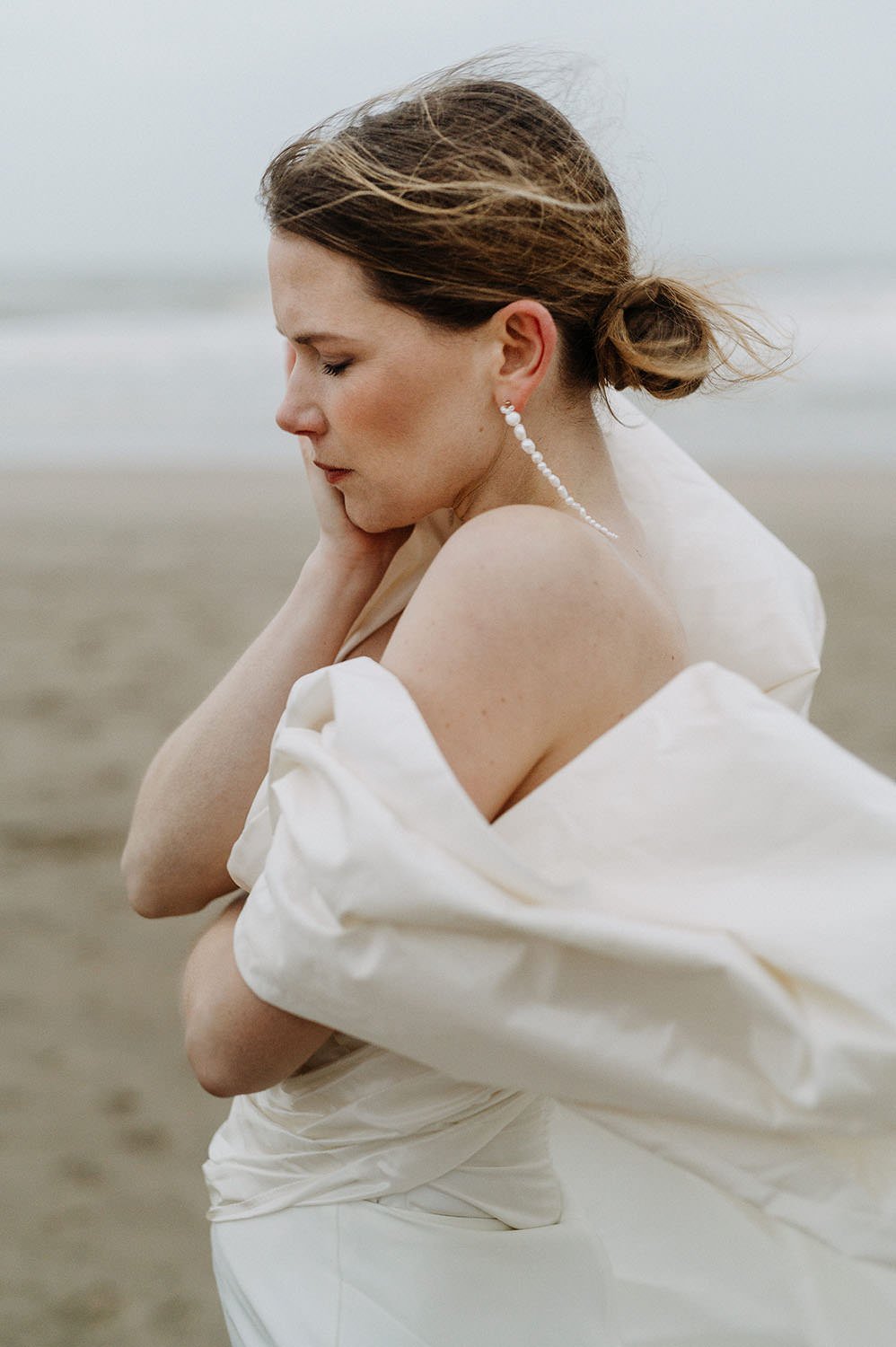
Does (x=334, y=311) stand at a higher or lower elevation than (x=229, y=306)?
higher

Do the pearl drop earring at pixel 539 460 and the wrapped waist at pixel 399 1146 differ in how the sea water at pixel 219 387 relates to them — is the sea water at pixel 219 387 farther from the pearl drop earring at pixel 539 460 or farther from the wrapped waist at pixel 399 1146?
the wrapped waist at pixel 399 1146

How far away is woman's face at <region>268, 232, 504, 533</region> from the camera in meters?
1.60

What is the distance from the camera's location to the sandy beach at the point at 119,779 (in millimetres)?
3502

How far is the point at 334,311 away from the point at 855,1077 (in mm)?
996

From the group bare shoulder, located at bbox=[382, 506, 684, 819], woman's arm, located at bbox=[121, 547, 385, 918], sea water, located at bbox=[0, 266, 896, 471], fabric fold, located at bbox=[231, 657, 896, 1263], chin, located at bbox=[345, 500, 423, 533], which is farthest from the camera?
sea water, located at bbox=[0, 266, 896, 471]

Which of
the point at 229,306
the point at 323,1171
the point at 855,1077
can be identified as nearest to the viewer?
the point at 855,1077

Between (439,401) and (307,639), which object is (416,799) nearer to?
(439,401)

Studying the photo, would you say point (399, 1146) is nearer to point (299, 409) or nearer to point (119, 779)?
point (299, 409)

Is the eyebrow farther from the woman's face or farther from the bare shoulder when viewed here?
the bare shoulder

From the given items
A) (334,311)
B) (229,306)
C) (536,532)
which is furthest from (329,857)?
(229,306)

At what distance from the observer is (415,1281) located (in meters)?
1.66

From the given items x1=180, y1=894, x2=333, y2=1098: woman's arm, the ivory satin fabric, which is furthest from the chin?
x1=180, y1=894, x2=333, y2=1098: woman's arm

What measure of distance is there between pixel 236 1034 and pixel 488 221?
962 millimetres

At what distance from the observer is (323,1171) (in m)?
1.71
